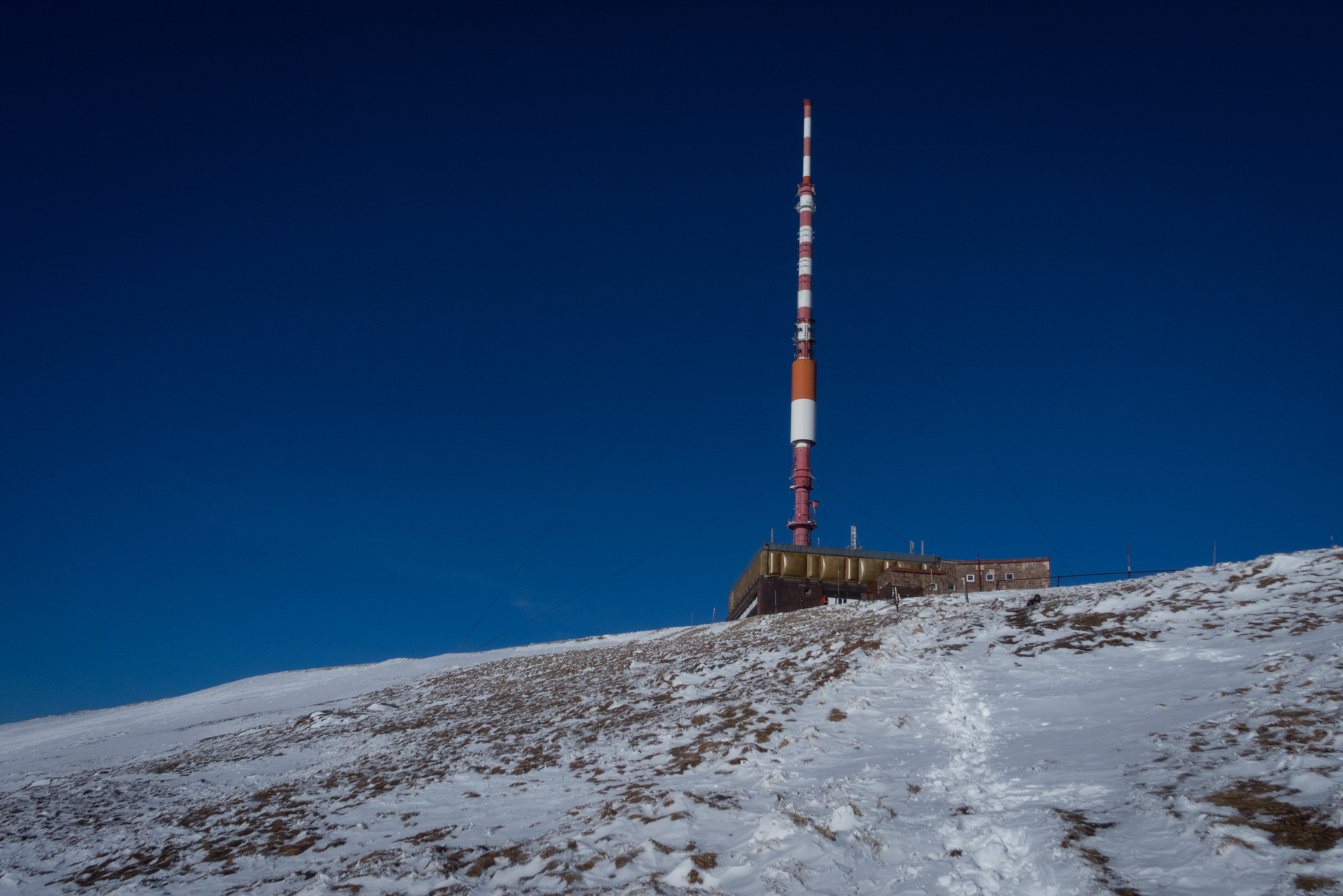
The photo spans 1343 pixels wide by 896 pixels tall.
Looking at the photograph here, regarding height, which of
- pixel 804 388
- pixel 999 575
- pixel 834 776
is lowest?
pixel 834 776

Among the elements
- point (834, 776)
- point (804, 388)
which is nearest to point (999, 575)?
point (804, 388)

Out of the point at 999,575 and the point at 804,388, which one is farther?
the point at 804,388

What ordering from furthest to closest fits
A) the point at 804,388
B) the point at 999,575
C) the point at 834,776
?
the point at 804,388, the point at 999,575, the point at 834,776

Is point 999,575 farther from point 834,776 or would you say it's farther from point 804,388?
point 834,776

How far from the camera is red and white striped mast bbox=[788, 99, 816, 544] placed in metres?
56.4

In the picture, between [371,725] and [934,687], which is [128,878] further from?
[934,687]

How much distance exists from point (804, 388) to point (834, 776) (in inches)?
1947

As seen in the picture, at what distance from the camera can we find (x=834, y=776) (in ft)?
37.4

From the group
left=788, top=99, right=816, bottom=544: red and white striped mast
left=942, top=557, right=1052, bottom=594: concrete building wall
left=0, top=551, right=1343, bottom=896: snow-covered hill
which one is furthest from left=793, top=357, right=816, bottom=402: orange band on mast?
left=0, top=551, right=1343, bottom=896: snow-covered hill

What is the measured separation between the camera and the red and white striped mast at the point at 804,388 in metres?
56.4

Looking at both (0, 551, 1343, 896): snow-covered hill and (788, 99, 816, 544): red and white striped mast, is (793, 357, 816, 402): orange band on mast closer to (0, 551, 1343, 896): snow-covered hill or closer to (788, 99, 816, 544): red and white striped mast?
(788, 99, 816, 544): red and white striped mast

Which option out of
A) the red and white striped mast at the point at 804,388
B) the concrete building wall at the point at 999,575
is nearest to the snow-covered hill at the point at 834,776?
the concrete building wall at the point at 999,575

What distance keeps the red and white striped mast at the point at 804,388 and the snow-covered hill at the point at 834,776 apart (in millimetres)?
32387

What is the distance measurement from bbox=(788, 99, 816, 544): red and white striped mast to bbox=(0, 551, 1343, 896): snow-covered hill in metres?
32.4
